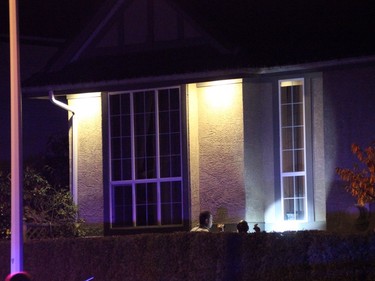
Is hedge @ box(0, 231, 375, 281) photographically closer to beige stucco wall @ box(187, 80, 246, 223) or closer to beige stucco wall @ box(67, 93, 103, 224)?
beige stucco wall @ box(67, 93, 103, 224)

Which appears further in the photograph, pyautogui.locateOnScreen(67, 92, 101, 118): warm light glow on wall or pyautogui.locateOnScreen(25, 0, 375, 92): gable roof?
pyautogui.locateOnScreen(67, 92, 101, 118): warm light glow on wall

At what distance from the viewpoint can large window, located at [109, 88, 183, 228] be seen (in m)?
19.2

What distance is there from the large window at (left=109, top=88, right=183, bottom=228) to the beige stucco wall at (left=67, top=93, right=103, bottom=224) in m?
0.47

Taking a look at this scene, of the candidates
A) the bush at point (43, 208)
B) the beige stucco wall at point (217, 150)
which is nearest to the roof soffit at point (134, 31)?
the beige stucco wall at point (217, 150)

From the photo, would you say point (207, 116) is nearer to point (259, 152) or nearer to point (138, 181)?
point (259, 152)

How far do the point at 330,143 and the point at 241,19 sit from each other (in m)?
4.04

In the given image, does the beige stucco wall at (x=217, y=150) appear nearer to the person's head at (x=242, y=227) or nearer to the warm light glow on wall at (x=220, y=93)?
the warm light glow on wall at (x=220, y=93)

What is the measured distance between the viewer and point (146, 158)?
19.5 m

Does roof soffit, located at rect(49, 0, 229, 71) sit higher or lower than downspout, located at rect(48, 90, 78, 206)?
higher

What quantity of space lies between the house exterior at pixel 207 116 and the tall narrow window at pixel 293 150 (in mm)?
20

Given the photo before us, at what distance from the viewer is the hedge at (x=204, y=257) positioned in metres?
13.2

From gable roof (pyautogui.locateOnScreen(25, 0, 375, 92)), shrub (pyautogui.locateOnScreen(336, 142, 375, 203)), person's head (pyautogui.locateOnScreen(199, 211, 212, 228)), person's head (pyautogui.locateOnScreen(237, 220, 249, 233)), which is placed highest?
gable roof (pyautogui.locateOnScreen(25, 0, 375, 92))

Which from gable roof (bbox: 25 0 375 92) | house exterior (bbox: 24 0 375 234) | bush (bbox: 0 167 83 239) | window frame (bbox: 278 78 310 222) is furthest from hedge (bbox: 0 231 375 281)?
gable roof (bbox: 25 0 375 92)

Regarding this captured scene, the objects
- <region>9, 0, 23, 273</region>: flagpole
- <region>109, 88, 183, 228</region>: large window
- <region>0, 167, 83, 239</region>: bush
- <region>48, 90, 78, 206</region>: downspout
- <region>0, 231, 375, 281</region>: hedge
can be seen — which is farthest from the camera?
<region>48, 90, 78, 206</region>: downspout
